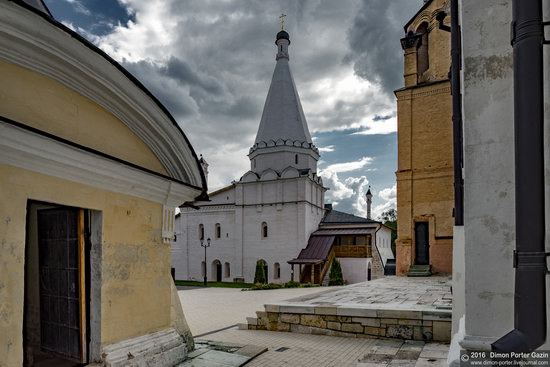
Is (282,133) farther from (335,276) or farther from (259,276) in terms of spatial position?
(335,276)

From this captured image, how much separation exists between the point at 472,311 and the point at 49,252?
4.96 m

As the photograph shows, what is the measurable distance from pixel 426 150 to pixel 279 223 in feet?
55.5

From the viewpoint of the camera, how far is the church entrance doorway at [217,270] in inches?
1439

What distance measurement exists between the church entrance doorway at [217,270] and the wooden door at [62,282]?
104 ft

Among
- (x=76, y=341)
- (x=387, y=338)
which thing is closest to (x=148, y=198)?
(x=76, y=341)

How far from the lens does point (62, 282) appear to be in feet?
16.3

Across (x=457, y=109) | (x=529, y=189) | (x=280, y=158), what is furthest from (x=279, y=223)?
(x=529, y=189)

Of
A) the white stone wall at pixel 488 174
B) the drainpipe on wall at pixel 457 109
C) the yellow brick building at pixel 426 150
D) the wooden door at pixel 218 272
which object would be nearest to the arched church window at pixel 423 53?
the yellow brick building at pixel 426 150

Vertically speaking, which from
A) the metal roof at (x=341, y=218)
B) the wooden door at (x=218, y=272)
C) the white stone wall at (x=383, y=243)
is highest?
the metal roof at (x=341, y=218)

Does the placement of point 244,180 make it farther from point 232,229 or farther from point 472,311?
point 472,311

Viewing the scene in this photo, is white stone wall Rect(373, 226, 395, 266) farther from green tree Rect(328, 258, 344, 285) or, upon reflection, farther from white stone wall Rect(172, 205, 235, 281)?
white stone wall Rect(172, 205, 235, 281)

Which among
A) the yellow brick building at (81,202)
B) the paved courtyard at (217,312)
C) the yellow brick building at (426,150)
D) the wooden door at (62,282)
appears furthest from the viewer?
the yellow brick building at (426,150)

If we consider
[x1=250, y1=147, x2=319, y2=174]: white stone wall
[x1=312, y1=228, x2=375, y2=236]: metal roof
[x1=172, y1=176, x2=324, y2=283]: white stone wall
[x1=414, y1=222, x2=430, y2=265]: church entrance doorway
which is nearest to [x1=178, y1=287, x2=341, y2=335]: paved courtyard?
[x1=414, y1=222, x2=430, y2=265]: church entrance doorway

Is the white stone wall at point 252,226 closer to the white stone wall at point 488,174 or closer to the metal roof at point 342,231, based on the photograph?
the metal roof at point 342,231
